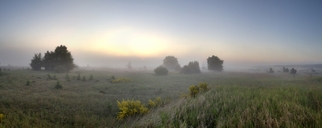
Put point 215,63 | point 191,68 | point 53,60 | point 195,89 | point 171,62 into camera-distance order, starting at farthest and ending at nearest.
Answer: point 171,62
point 215,63
point 191,68
point 53,60
point 195,89

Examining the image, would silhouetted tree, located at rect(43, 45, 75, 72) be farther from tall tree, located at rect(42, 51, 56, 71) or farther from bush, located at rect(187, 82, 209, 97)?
bush, located at rect(187, 82, 209, 97)

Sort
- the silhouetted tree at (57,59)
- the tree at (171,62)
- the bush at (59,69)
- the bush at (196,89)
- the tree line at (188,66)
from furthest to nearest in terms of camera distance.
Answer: the tree at (171,62) → the tree line at (188,66) → the silhouetted tree at (57,59) → the bush at (59,69) → the bush at (196,89)

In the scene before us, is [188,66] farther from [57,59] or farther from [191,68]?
[57,59]

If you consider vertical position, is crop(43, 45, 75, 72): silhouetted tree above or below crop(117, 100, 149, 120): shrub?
above

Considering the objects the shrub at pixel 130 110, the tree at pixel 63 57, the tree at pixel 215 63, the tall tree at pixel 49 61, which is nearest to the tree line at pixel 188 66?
the tree at pixel 215 63

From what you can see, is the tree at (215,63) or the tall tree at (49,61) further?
the tree at (215,63)

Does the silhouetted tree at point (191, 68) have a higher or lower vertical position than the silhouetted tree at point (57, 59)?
lower

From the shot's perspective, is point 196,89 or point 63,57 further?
point 63,57

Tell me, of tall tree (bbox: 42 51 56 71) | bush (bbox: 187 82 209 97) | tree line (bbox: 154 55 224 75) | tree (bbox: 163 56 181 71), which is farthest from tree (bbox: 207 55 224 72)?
bush (bbox: 187 82 209 97)

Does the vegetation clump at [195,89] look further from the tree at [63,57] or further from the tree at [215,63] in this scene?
the tree at [215,63]

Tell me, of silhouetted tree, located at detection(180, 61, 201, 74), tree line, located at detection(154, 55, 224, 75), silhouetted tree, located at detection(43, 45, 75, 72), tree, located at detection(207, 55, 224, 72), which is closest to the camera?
silhouetted tree, located at detection(43, 45, 75, 72)

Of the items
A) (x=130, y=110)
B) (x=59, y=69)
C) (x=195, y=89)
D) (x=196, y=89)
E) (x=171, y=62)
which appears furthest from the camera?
Answer: (x=171, y=62)

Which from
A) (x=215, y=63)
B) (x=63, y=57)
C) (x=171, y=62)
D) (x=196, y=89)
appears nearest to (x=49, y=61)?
(x=63, y=57)

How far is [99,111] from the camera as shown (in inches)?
369
